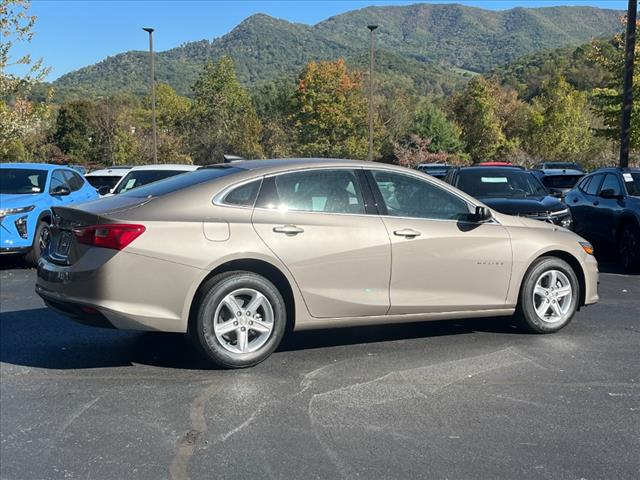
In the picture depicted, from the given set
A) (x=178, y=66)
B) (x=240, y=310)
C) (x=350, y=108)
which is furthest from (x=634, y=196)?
(x=178, y=66)

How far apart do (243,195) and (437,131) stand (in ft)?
149

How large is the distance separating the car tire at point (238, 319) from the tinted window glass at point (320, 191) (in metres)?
0.70

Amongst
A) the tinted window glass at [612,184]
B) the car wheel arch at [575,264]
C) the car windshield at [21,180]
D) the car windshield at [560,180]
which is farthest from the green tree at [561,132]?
the car wheel arch at [575,264]

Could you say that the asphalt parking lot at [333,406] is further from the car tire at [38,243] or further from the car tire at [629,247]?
the car tire at [38,243]

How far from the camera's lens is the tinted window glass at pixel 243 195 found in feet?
16.5

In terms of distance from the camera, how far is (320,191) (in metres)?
5.35

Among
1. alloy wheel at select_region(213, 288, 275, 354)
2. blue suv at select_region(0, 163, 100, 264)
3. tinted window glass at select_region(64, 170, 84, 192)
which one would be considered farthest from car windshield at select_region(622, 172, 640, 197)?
tinted window glass at select_region(64, 170, 84, 192)

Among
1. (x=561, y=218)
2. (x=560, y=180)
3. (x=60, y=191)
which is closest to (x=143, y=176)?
(x=60, y=191)

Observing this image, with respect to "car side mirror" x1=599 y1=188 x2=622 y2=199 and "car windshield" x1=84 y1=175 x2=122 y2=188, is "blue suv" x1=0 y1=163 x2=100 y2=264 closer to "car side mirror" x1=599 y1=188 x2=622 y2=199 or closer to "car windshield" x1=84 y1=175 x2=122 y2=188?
"car windshield" x1=84 y1=175 x2=122 y2=188

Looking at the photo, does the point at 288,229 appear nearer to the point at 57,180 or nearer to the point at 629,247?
the point at 629,247

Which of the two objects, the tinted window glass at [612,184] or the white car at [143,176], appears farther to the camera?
the white car at [143,176]

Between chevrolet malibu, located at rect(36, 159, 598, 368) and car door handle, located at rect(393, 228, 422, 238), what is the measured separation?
0.06ft

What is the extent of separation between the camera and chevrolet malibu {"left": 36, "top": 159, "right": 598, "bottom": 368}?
4691 millimetres

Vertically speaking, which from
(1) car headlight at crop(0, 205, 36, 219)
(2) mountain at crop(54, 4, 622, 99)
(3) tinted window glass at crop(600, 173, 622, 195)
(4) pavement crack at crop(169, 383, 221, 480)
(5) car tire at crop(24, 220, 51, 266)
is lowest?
(4) pavement crack at crop(169, 383, 221, 480)
